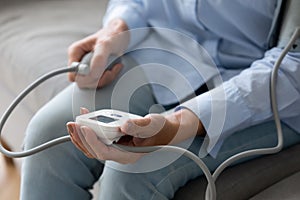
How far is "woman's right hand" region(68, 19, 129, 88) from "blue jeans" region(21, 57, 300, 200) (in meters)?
0.02

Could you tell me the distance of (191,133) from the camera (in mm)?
809

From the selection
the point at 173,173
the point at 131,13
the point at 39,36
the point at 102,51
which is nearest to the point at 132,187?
the point at 173,173

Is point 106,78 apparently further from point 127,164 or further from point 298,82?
point 298,82

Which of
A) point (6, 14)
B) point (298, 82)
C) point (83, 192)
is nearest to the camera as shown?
point (298, 82)

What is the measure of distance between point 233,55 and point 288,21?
0.41 ft

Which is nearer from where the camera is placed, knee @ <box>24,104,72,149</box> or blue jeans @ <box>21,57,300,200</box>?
blue jeans @ <box>21,57,300,200</box>

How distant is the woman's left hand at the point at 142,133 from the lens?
72 centimetres

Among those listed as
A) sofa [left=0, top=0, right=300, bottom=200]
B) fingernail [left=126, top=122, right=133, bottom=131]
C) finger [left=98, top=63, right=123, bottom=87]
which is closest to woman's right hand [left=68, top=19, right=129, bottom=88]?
finger [left=98, top=63, right=123, bottom=87]

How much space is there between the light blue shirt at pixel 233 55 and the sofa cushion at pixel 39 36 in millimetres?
197

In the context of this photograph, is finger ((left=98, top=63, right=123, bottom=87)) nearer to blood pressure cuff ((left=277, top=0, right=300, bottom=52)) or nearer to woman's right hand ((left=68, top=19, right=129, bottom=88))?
woman's right hand ((left=68, top=19, right=129, bottom=88))

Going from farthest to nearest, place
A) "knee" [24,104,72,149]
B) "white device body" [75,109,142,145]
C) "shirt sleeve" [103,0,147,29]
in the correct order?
"shirt sleeve" [103,0,147,29] < "knee" [24,104,72,149] < "white device body" [75,109,142,145]

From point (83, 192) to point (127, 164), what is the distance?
167 mm

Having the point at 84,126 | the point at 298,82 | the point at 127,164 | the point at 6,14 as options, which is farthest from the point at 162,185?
the point at 6,14

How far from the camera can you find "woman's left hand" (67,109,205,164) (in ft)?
2.38
